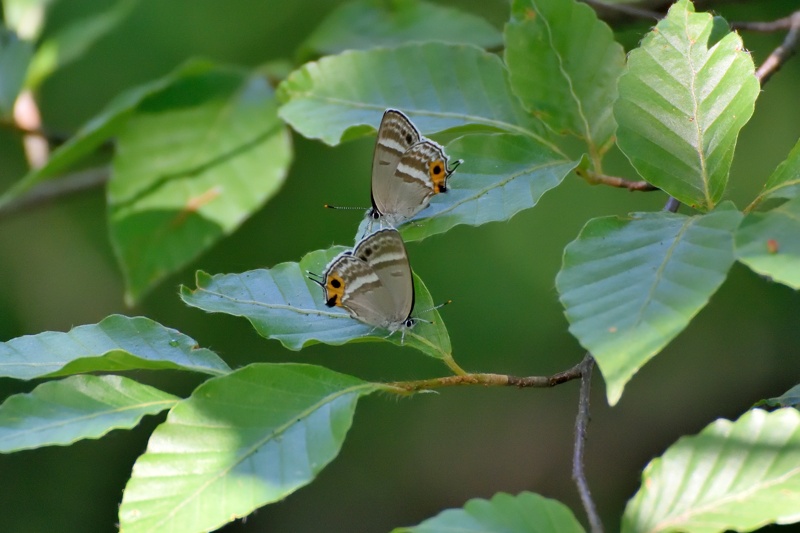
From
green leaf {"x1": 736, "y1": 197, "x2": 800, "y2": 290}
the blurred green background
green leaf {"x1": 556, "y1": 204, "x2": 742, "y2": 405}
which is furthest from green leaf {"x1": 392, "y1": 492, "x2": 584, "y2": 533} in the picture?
the blurred green background

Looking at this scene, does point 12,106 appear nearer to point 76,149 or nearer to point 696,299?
point 76,149

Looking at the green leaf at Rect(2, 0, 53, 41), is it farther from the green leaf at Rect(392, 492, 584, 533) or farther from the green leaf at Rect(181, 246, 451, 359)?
the green leaf at Rect(392, 492, 584, 533)

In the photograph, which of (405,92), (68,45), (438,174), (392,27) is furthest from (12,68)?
(438,174)

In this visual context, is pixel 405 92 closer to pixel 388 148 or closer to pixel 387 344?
pixel 388 148

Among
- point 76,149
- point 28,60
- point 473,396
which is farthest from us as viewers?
point 473,396

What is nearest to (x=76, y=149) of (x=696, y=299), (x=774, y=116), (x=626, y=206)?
(x=696, y=299)

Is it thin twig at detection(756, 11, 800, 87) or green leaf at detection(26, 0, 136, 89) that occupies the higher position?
green leaf at detection(26, 0, 136, 89)
